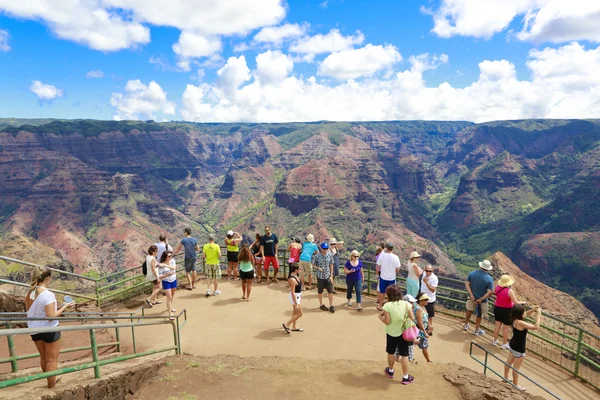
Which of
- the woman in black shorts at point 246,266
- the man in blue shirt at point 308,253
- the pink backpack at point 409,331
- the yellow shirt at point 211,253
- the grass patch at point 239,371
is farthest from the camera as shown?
the yellow shirt at point 211,253

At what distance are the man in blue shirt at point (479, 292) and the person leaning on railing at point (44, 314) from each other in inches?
345

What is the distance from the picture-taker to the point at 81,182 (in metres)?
135

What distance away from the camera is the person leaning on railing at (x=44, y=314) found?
5207 millimetres

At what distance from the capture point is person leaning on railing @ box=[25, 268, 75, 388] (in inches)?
205

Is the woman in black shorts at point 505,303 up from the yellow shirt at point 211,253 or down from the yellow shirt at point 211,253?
down

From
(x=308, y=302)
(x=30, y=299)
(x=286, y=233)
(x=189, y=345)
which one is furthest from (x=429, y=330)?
(x=286, y=233)

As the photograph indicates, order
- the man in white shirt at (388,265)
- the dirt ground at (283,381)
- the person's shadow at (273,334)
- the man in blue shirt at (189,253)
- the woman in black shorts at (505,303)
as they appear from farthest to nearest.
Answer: the man in blue shirt at (189,253), the man in white shirt at (388,265), the person's shadow at (273,334), the woman in black shorts at (505,303), the dirt ground at (283,381)

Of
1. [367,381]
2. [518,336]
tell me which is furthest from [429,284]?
[367,381]

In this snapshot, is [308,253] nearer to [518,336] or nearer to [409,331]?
[409,331]

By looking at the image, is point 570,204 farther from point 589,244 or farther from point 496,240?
point 589,244

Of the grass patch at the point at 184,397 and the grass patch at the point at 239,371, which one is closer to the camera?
the grass patch at the point at 184,397

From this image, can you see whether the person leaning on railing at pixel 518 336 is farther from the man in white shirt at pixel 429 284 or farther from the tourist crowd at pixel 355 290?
the man in white shirt at pixel 429 284

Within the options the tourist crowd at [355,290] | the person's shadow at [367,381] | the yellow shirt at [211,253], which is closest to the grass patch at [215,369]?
the person's shadow at [367,381]

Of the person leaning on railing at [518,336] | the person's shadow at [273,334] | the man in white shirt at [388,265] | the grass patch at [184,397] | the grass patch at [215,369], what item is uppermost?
the man in white shirt at [388,265]
